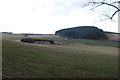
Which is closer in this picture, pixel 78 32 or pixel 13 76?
pixel 13 76

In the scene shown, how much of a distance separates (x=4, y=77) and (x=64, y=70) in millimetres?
6057

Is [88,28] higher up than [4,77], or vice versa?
[88,28]

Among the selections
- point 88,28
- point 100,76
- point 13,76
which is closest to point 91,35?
point 88,28

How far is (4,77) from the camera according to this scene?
13.0m

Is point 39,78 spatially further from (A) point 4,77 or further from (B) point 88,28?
(B) point 88,28

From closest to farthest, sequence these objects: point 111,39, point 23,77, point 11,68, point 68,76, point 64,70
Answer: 1. point 23,77
2. point 11,68
3. point 68,76
4. point 64,70
5. point 111,39

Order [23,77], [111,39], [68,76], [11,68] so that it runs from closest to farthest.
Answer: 1. [23,77]
2. [11,68]
3. [68,76]
4. [111,39]

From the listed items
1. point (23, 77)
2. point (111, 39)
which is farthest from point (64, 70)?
point (111, 39)

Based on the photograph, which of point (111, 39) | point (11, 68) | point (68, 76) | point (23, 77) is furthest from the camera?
point (111, 39)

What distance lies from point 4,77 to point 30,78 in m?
1.64

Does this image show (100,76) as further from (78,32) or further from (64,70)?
(78,32)

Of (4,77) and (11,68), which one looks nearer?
(4,77)

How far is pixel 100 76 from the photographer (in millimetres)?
18344

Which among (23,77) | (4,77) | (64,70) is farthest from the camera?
(64,70)
